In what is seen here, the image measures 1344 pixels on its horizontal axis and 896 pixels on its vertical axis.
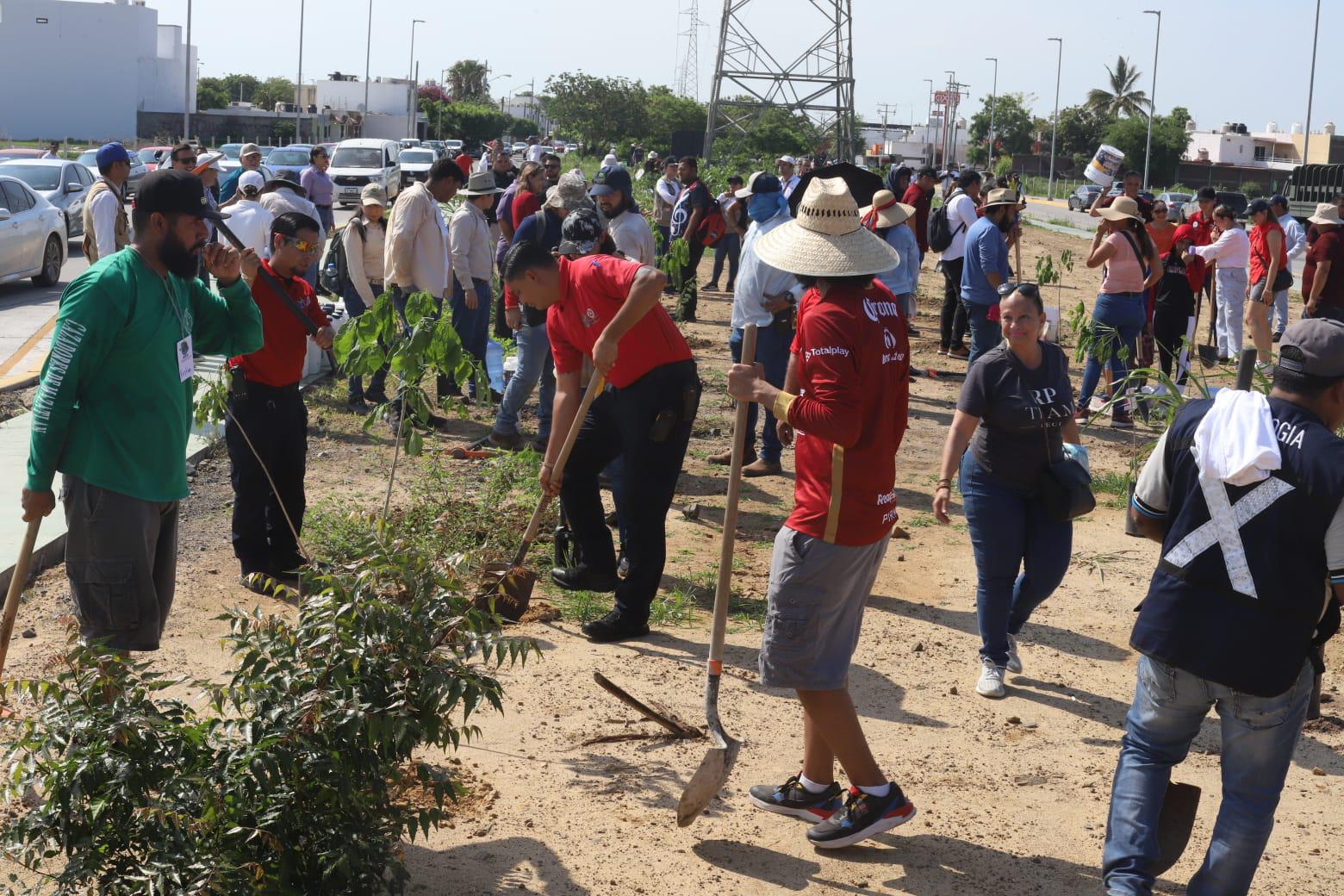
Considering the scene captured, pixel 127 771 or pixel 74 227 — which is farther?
pixel 74 227

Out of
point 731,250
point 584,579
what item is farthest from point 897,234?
point 584,579

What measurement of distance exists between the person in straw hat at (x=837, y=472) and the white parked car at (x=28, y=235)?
14979mm

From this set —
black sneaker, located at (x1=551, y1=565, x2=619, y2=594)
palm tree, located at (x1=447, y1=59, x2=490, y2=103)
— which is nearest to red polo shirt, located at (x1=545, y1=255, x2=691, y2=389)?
black sneaker, located at (x1=551, y1=565, x2=619, y2=594)

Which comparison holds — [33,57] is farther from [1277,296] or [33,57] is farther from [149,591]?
[149,591]

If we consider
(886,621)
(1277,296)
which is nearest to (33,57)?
(1277,296)

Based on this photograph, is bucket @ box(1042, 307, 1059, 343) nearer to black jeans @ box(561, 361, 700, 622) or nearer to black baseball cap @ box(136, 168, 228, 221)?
black jeans @ box(561, 361, 700, 622)

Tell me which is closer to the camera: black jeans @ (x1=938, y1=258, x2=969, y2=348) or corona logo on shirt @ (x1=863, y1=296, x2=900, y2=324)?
corona logo on shirt @ (x1=863, y1=296, x2=900, y2=324)

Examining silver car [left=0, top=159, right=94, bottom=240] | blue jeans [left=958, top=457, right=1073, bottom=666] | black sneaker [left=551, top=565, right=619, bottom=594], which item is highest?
silver car [left=0, top=159, right=94, bottom=240]

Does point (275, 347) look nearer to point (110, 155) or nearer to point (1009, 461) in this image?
point (1009, 461)

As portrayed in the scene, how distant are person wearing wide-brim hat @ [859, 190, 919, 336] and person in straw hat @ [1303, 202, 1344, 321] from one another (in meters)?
4.15

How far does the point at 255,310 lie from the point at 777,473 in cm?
541

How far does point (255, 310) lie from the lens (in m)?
4.72

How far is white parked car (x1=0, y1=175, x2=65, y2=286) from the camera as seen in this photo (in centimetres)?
1638

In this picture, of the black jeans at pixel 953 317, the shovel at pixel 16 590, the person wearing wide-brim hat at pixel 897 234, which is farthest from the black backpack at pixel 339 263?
the shovel at pixel 16 590
